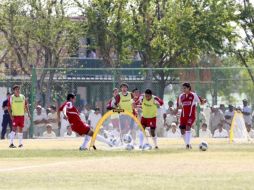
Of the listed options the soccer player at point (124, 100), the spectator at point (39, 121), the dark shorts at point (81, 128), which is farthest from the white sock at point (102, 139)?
the spectator at point (39, 121)

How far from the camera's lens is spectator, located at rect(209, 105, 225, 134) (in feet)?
138

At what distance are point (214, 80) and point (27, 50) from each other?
48.9 ft

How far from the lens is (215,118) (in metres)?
42.2

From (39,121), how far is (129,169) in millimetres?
21971

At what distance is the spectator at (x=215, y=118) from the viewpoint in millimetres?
42062

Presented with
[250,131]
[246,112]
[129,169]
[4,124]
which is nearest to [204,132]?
[246,112]

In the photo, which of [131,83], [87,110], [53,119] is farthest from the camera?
[131,83]

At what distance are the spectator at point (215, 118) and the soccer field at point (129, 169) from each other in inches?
481

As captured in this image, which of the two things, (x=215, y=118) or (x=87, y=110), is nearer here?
(x=215, y=118)

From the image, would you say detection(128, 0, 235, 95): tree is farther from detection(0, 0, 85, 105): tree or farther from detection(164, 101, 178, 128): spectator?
detection(164, 101, 178, 128): spectator

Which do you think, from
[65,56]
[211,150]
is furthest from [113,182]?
[65,56]

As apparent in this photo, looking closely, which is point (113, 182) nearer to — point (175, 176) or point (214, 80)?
point (175, 176)

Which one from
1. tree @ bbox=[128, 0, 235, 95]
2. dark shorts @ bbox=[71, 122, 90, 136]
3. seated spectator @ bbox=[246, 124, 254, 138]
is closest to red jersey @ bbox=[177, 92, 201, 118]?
dark shorts @ bbox=[71, 122, 90, 136]

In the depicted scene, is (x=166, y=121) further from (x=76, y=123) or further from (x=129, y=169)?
(x=129, y=169)
